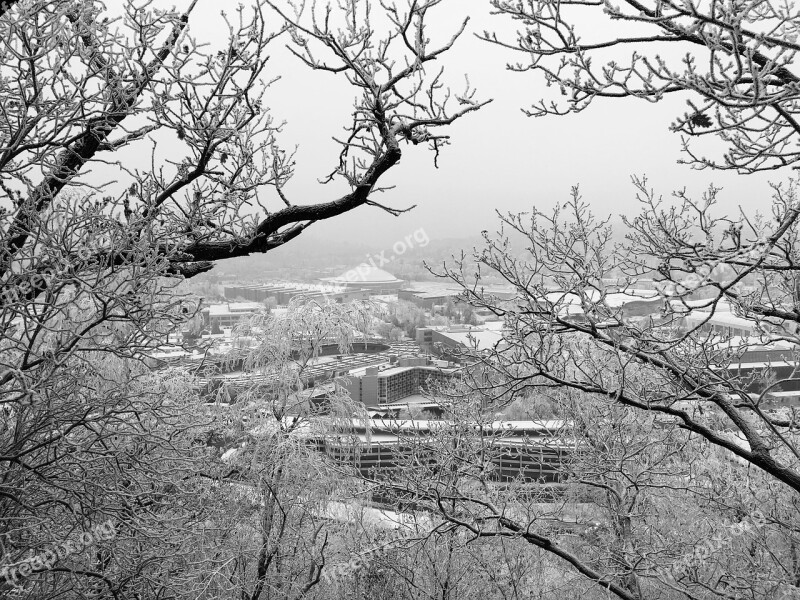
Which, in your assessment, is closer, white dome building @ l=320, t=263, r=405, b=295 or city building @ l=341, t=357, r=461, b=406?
city building @ l=341, t=357, r=461, b=406

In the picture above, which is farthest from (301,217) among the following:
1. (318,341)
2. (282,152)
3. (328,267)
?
(328,267)

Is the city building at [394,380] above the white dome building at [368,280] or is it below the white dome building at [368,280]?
below

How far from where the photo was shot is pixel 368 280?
32594 mm

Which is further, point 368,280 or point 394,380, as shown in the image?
point 368,280

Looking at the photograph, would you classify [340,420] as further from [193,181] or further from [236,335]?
[193,181]

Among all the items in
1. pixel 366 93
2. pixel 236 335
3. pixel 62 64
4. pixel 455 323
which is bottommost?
pixel 455 323

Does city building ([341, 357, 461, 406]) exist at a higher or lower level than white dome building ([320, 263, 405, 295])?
lower

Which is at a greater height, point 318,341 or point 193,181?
point 193,181

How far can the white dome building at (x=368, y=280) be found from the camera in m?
29.7

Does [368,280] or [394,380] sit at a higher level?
[368,280]

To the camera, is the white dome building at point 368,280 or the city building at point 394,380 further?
the white dome building at point 368,280

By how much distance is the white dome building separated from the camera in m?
29.7

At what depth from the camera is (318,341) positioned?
974 centimetres

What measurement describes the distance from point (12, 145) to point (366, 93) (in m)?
1.98
